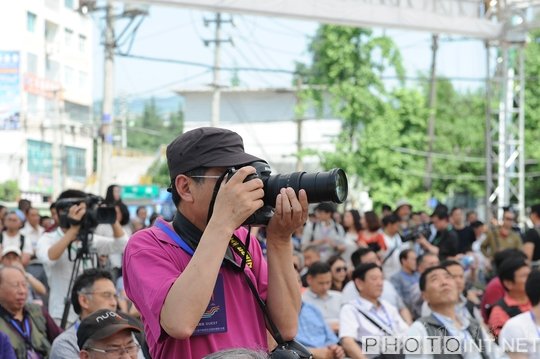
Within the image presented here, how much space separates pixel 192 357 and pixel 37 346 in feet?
11.5

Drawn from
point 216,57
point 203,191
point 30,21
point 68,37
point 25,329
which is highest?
point 216,57

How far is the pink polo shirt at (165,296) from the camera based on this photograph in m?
2.41

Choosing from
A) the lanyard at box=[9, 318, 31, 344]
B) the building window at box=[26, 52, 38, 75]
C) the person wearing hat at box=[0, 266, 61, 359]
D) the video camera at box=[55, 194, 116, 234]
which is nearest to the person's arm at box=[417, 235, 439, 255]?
the video camera at box=[55, 194, 116, 234]

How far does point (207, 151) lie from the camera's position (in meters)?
2.44

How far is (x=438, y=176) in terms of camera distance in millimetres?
38406

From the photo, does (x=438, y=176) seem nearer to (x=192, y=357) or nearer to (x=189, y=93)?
(x=189, y=93)

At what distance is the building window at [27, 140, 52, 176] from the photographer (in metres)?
29.9

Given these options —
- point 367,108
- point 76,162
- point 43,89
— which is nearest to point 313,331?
point 43,89

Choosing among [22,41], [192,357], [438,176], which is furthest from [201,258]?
[438,176]

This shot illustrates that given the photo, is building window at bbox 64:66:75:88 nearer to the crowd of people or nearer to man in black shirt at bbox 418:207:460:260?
the crowd of people

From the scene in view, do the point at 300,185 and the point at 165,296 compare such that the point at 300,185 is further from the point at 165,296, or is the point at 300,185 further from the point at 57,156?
the point at 57,156

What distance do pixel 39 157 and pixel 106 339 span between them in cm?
2849

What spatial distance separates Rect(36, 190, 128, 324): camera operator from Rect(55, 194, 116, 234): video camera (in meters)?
0.09

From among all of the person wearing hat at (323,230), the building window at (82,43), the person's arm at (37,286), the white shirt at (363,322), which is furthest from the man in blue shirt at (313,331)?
the building window at (82,43)
